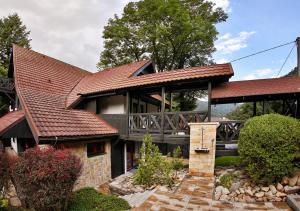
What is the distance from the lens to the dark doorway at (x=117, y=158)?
444 inches

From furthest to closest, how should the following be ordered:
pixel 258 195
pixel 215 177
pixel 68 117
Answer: pixel 68 117 → pixel 215 177 → pixel 258 195

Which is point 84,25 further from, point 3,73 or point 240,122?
point 240,122

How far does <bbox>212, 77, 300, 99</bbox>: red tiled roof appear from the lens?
763 cm

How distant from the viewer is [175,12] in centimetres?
1772

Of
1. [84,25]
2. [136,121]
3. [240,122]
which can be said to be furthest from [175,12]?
[240,122]

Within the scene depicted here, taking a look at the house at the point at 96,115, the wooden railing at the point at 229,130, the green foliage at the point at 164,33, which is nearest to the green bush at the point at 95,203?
the house at the point at 96,115

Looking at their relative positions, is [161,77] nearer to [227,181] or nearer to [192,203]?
[227,181]

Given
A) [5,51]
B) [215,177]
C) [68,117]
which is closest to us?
[215,177]

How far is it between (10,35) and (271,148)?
26249mm

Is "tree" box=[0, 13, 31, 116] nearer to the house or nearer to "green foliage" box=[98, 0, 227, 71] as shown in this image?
"green foliage" box=[98, 0, 227, 71]

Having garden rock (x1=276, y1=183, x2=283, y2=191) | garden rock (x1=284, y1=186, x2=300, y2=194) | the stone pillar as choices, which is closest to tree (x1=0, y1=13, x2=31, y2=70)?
the stone pillar

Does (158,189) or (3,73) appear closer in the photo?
(158,189)

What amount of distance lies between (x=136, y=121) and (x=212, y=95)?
14.5ft

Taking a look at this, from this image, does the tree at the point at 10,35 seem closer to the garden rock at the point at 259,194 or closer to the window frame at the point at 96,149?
the window frame at the point at 96,149
